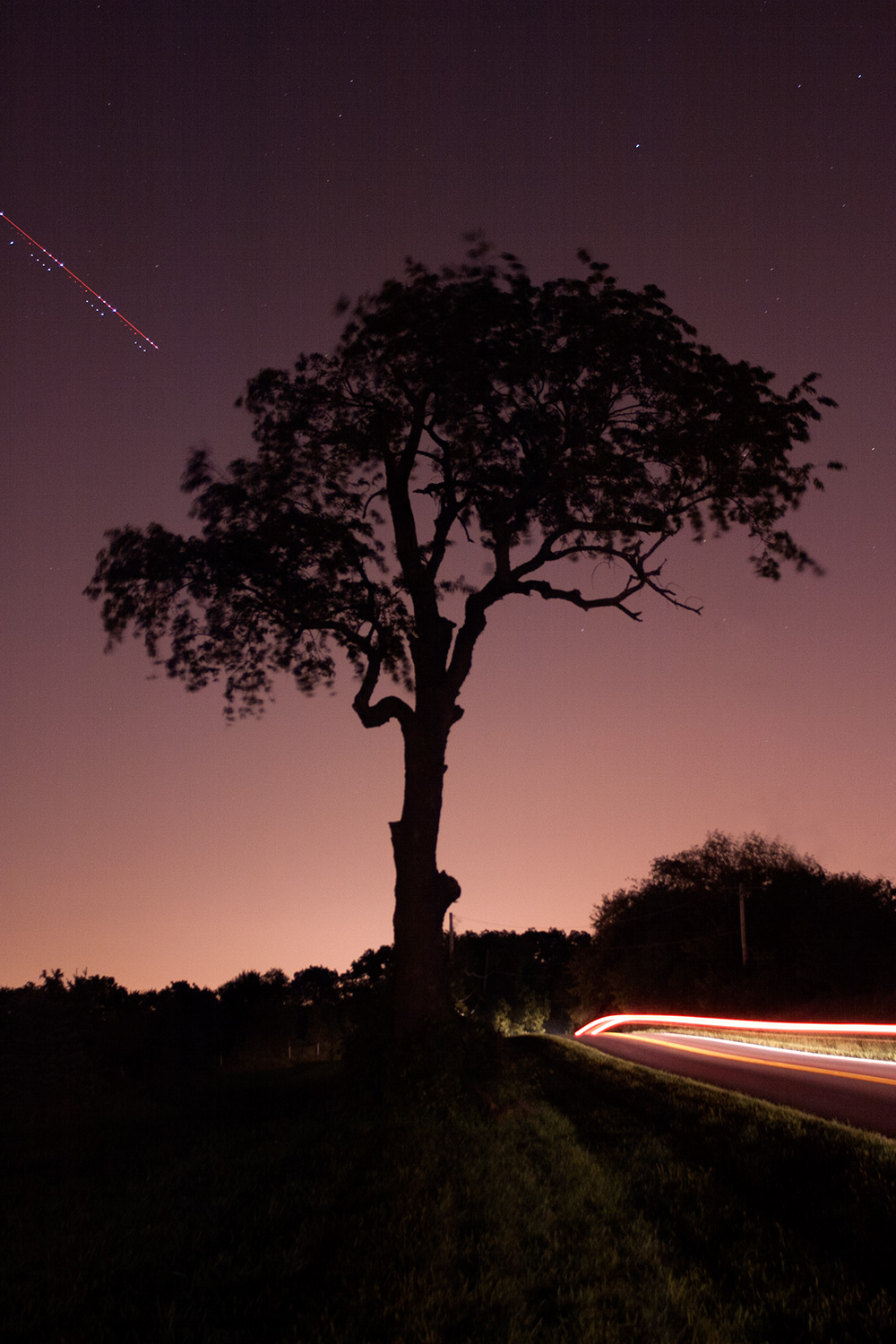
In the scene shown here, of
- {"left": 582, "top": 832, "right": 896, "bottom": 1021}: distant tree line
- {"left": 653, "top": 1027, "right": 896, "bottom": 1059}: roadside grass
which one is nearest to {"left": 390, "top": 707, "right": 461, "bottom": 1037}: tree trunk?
{"left": 653, "top": 1027, "right": 896, "bottom": 1059}: roadside grass

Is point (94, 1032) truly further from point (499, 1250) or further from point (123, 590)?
point (499, 1250)

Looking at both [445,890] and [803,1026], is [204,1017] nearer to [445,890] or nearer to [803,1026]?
[803,1026]

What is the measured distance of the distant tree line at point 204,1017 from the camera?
244 feet

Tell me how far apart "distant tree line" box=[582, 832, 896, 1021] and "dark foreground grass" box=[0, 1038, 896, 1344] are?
31.3 m

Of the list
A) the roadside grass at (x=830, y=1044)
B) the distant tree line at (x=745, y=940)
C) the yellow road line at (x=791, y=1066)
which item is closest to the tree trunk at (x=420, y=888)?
the yellow road line at (x=791, y=1066)

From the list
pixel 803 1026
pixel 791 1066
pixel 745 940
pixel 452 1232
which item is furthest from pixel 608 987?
pixel 452 1232

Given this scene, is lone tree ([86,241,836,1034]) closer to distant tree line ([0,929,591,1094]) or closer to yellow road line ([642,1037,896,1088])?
yellow road line ([642,1037,896,1088])

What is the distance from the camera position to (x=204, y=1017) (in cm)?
12162

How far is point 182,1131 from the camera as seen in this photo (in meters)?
11.0

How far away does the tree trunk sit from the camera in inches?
583

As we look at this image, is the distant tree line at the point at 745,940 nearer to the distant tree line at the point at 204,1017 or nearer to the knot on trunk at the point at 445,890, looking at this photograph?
the distant tree line at the point at 204,1017

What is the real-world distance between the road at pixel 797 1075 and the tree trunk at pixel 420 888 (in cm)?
540

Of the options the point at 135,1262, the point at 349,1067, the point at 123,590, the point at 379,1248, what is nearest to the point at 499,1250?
the point at 379,1248

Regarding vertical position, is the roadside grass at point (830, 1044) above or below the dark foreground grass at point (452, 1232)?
below
